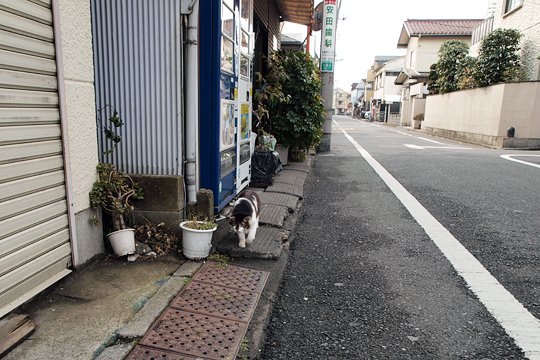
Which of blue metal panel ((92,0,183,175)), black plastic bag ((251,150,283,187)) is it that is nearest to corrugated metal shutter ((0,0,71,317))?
blue metal panel ((92,0,183,175))

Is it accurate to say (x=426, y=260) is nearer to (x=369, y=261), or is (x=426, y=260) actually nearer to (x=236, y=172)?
(x=369, y=261)

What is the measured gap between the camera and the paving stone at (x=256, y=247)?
3.89 metres

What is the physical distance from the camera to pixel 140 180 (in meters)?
3.98

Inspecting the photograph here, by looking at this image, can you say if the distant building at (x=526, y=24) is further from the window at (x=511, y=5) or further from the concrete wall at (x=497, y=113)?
the concrete wall at (x=497, y=113)

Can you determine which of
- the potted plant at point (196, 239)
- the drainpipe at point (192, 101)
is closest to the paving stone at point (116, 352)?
the potted plant at point (196, 239)

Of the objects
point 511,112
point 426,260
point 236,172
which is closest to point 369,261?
point 426,260

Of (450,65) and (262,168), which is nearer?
(262,168)

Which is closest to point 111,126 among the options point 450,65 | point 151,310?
point 151,310

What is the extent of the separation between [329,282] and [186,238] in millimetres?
1414

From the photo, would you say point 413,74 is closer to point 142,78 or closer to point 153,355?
point 142,78

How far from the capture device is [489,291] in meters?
3.35

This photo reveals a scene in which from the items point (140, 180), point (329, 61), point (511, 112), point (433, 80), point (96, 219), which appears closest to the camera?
point (96, 219)

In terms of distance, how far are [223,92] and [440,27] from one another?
38.2 m

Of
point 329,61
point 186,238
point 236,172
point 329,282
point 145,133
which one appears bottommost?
point 329,282
